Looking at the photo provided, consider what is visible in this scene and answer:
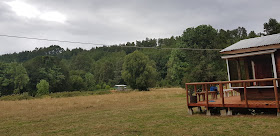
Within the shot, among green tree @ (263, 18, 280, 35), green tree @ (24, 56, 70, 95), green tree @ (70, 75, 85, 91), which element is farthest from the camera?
green tree @ (70, 75, 85, 91)

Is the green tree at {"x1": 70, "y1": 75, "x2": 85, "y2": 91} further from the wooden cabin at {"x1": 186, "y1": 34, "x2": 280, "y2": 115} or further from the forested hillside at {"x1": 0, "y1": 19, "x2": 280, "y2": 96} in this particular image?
the wooden cabin at {"x1": 186, "y1": 34, "x2": 280, "y2": 115}

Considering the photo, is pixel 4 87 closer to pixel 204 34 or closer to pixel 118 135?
pixel 204 34

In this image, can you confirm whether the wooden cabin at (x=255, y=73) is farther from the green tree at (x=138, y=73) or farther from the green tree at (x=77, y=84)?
the green tree at (x=77, y=84)

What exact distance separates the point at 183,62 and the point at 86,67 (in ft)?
243

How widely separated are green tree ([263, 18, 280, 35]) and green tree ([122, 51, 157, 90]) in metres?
29.0

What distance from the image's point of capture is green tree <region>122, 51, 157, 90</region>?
54.8 m

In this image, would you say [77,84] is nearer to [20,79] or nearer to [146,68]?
[20,79]

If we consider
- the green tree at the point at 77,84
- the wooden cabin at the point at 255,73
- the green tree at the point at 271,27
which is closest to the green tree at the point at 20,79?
the green tree at the point at 77,84

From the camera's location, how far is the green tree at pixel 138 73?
54.8 metres

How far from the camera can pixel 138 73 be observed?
57.1 meters

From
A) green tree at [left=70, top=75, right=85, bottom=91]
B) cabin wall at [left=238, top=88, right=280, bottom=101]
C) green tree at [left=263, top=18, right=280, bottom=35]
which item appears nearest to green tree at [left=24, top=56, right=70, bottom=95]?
green tree at [left=70, top=75, right=85, bottom=91]

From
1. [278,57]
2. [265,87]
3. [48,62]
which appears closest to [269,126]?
[265,87]

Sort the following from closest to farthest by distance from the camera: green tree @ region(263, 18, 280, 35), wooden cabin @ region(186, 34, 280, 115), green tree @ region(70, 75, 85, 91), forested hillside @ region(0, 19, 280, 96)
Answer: wooden cabin @ region(186, 34, 280, 115) < green tree @ region(263, 18, 280, 35) < forested hillside @ region(0, 19, 280, 96) < green tree @ region(70, 75, 85, 91)

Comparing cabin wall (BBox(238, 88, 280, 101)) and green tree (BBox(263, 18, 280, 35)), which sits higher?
green tree (BBox(263, 18, 280, 35))
